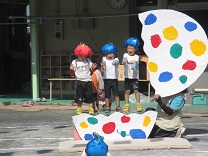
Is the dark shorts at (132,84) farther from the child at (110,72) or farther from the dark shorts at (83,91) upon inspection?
the dark shorts at (83,91)

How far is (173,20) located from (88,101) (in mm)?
3369

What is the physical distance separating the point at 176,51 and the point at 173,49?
0.06m

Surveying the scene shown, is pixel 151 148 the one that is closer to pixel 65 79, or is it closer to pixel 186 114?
pixel 186 114

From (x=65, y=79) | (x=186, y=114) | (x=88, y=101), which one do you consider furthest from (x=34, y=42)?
(x=186, y=114)

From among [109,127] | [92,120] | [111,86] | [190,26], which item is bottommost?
[109,127]

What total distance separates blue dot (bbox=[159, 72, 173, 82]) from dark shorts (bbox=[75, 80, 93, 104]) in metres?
2.83

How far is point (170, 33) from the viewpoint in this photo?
24.9ft

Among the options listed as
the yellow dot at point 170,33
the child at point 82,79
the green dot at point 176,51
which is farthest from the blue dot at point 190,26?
the child at point 82,79

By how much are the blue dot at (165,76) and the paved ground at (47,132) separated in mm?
1114

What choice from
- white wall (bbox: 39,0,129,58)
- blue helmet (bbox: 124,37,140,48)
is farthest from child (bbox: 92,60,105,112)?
white wall (bbox: 39,0,129,58)

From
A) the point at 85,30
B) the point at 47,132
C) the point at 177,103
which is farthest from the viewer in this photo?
the point at 85,30

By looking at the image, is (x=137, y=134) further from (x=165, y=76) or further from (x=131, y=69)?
(x=131, y=69)

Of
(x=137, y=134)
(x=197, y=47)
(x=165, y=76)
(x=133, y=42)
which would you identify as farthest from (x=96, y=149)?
(x=133, y=42)

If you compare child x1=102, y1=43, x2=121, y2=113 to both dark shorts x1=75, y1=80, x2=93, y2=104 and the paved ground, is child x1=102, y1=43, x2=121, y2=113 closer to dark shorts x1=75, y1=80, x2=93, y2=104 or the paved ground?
dark shorts x1=75, y1=80, x2=93, y2=104
